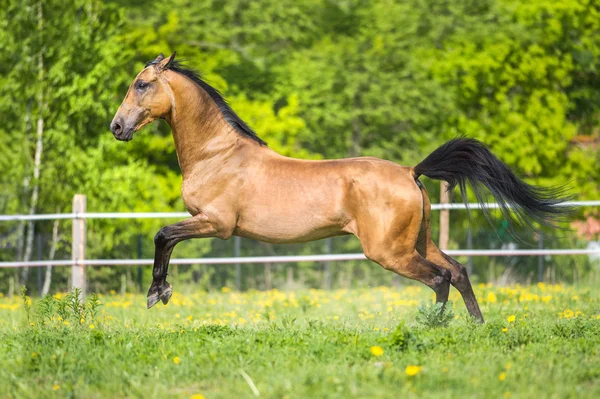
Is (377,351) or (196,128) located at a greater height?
(196,128)

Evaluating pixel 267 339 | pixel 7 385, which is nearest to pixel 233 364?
pixel 267 339

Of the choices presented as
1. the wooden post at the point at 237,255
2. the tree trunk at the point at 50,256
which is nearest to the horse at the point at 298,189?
the tree trunk at the point at 50,256

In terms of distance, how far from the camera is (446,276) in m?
7.31

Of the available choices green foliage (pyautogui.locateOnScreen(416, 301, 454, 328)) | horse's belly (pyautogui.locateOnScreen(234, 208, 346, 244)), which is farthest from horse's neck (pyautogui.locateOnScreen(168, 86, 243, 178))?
green foliage (pyautogui.locateOnScreen(416, 301, 454, 328))

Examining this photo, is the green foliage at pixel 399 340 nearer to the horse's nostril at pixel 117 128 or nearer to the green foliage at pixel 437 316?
the green foliage at pixel 437 316

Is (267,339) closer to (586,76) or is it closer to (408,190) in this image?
(408,190)

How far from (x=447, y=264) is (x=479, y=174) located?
2.73ft

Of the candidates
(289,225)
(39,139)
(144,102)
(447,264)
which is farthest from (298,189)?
(39,139)

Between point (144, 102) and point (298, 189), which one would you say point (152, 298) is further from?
point (144, 102)

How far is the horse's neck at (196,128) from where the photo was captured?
25.3ft

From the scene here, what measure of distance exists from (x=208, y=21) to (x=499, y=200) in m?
15.4

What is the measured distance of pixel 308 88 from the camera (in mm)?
22453

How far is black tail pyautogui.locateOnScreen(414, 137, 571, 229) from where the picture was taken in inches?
293

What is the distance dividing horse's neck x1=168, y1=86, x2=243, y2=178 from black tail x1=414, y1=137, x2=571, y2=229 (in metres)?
1.73
